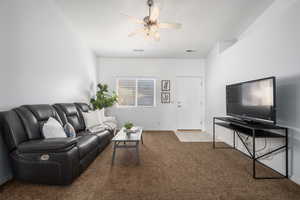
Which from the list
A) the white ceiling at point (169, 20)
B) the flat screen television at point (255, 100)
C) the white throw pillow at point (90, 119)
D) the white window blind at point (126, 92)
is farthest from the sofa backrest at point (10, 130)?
the white window blind at point (126, 92)

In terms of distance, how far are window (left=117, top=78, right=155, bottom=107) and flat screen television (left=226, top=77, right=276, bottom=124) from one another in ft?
9.30

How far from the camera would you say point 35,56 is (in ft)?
8.13

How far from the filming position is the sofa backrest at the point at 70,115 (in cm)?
280

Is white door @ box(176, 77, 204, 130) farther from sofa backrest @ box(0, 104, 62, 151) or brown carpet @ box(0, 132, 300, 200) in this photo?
sofa backrest @ box(0, 104, 62, 151)

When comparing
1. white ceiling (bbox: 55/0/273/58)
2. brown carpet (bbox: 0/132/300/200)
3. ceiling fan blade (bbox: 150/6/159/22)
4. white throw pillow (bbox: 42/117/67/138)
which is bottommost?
brown carpet (bbox: 0/132/300/200)

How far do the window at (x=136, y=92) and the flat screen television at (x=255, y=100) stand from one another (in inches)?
112

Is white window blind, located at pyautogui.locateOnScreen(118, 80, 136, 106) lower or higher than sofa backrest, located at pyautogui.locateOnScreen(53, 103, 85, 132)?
higher

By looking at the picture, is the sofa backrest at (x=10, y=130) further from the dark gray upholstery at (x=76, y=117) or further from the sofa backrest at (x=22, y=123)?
the dark gray upholstery at (x=76, y=117)

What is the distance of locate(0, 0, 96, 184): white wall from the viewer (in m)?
1.95

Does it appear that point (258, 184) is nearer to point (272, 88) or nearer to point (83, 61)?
point (272, 88)

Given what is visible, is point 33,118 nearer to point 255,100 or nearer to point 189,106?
point 255,100

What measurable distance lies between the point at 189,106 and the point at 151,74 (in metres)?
1.86

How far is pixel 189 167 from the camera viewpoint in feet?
7.80

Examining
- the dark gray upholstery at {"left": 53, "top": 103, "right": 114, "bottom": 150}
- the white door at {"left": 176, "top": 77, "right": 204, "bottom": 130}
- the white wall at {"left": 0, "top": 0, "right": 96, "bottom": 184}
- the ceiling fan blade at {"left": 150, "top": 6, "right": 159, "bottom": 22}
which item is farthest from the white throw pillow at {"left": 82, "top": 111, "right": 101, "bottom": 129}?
the white door at {"left": 176, "top": 77, "right": 204, "bottom": 130}
